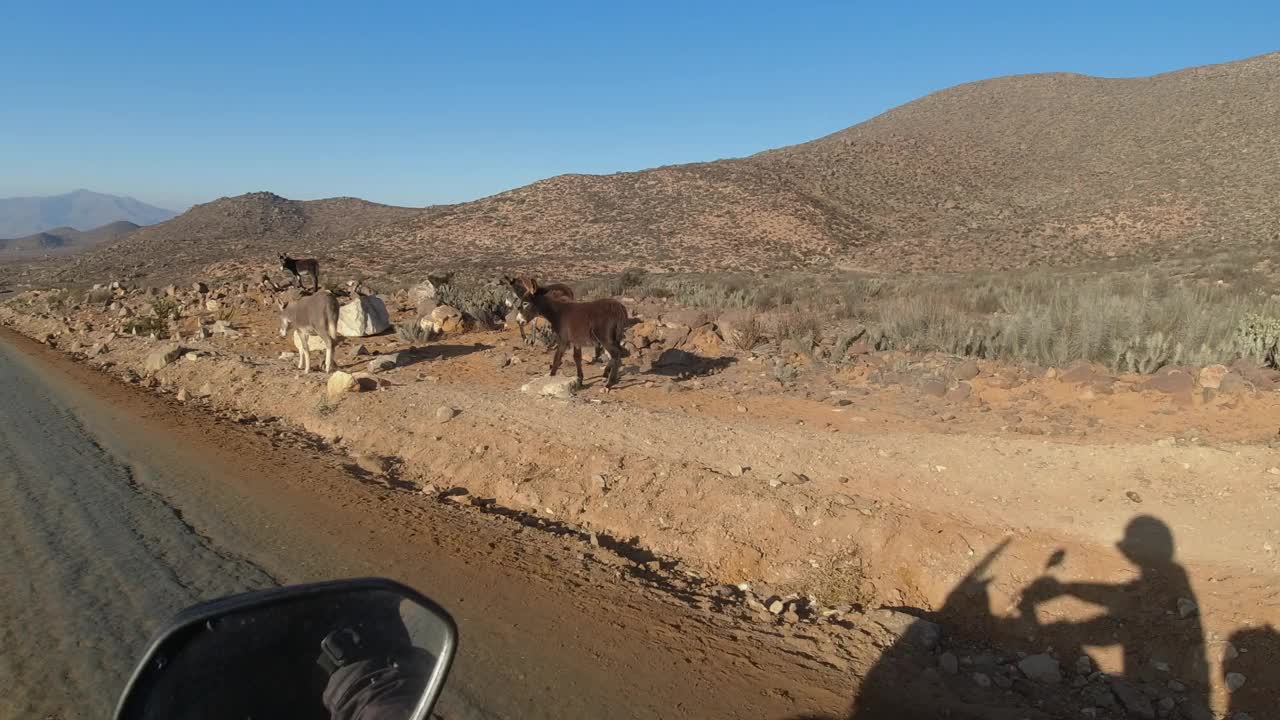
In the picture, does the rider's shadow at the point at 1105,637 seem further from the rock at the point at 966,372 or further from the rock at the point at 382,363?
the rock at the point at 382,363

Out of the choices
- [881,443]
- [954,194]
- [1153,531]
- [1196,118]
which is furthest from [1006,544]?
[1196,118]

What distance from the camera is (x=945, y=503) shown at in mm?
6723

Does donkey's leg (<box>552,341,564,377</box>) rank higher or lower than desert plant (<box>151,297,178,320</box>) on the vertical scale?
lower

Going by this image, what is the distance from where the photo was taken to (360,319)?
16.6 meters

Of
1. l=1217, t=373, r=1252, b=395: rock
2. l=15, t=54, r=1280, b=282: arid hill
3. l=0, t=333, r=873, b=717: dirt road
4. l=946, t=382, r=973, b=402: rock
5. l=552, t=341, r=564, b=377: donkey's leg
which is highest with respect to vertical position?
l=15, t=54, r=1280, b=282: arid hill

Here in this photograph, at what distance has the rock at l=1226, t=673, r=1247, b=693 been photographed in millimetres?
4520

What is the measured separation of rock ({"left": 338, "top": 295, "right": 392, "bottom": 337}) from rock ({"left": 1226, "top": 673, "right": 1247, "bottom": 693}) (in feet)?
51.5

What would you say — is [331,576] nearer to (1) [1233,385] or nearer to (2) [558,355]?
(2) [558,355]

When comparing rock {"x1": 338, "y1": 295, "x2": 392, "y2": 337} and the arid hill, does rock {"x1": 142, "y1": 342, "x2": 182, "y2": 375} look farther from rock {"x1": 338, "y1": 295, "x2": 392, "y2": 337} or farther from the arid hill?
the arid hill

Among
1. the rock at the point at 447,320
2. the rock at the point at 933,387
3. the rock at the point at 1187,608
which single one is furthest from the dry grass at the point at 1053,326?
the rock at the point at 447,320

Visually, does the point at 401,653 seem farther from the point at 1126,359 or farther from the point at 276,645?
the point at 1126,359

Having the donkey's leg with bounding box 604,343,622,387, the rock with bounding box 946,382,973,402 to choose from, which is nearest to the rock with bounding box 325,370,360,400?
the donkey's leg with bounding box 604,343,622,387

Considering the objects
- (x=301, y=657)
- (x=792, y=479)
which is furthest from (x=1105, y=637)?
(x=301, y=657)

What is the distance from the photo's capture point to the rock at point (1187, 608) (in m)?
5.12
